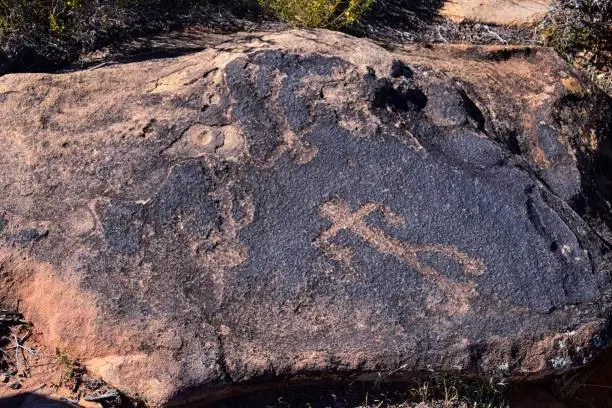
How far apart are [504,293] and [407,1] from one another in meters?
3.18

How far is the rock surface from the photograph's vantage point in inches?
196

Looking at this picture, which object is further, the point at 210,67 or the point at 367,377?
the point at 210,67

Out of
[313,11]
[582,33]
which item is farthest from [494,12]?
[313,11]

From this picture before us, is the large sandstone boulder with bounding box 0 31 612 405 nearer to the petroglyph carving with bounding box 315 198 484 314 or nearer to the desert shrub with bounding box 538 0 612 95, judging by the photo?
the petroglyph carving with bounding box 315 198 484 314

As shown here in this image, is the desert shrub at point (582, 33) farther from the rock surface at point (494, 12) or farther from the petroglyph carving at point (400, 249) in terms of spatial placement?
the petroglyph carving at point (400, 249)

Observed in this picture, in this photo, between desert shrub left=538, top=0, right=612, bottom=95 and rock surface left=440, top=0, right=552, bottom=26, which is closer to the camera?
desert shrub left=538, top=0, right=612, bottom=95

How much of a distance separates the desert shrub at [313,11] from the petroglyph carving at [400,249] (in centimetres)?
196

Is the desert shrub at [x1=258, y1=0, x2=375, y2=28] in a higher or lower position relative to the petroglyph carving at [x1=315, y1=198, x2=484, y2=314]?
higher

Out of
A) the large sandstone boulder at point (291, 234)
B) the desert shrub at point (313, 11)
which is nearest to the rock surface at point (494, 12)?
the desert shrub at point (313, 11)

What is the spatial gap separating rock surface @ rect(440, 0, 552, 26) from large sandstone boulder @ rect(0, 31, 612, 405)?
226 centimetres

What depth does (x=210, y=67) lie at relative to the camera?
2.98 m

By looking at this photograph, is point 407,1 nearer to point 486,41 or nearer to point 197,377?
point 486,41

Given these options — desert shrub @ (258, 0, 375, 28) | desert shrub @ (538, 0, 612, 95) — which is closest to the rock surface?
desert shrub @ (538, 0, 612, 95)

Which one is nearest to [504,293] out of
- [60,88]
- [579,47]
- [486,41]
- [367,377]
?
[367,377]
